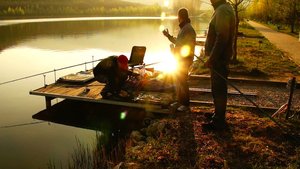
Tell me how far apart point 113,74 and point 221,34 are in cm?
405

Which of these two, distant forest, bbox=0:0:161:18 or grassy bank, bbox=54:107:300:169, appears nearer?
grassy bank, bbox=54:107:300:169

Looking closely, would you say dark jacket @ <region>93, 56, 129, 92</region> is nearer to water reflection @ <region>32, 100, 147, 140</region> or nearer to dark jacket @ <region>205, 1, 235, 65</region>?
water reflection @ <region>32, 100, 147, 140</region>

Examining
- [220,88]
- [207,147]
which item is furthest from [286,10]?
[207,147]

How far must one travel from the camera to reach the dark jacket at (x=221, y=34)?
6480mm

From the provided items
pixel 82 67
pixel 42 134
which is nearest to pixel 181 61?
pixel 42 134

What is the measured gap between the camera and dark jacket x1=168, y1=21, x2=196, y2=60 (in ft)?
27.2

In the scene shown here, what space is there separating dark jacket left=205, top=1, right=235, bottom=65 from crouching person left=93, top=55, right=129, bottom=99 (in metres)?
3.49

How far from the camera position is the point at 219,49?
21.8 ft

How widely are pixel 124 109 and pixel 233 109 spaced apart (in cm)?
339

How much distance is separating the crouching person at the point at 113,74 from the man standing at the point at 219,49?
3399 mm

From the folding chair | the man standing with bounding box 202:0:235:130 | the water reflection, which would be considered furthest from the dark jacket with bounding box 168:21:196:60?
the folding chair

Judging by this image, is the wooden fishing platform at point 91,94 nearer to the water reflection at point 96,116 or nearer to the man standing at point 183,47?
the water reflection at point 96,116

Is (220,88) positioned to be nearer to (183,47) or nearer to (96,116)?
(183,47)

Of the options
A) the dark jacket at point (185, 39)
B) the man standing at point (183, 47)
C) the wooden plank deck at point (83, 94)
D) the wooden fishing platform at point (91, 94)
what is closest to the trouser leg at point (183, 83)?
the man standing at point (183, 47)
